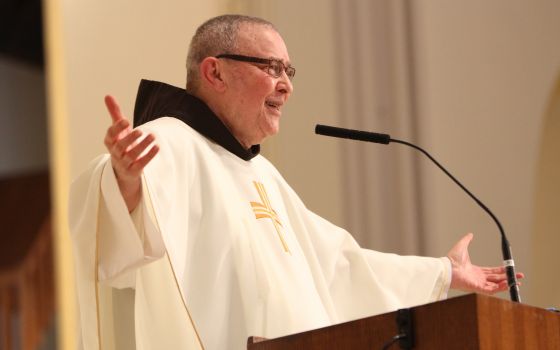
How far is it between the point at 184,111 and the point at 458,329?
158 cm

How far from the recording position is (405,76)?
526 centimetres

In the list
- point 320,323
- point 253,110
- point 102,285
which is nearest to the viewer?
point 102,285

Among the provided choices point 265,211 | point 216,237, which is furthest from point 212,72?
point 216,237

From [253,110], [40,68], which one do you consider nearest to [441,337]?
[253,110]

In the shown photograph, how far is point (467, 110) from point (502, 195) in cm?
48

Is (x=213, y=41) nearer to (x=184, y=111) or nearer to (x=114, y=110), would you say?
(x=184, y=111)

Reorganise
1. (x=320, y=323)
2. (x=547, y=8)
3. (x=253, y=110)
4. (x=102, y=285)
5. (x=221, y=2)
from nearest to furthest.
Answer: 1. (x=102, y=285)
2. (x=320, y=323)
3. (x=253, y=110)
4. (x=221, y=2)
5. (x=547, y=8)

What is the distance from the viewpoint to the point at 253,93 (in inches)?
142

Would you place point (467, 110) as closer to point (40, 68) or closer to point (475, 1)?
point (475, 1)

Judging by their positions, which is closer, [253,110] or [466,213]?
[253,110]

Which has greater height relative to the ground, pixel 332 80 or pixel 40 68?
pixel 40 68

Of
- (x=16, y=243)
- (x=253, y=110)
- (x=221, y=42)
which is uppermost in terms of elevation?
(x=221, y=42)

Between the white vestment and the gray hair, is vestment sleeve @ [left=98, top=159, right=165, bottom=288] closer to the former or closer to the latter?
the white vestment

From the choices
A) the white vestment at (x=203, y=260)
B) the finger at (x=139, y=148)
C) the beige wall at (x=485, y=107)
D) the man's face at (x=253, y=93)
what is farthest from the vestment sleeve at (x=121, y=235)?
the beige wall at (x=485, y=107)
